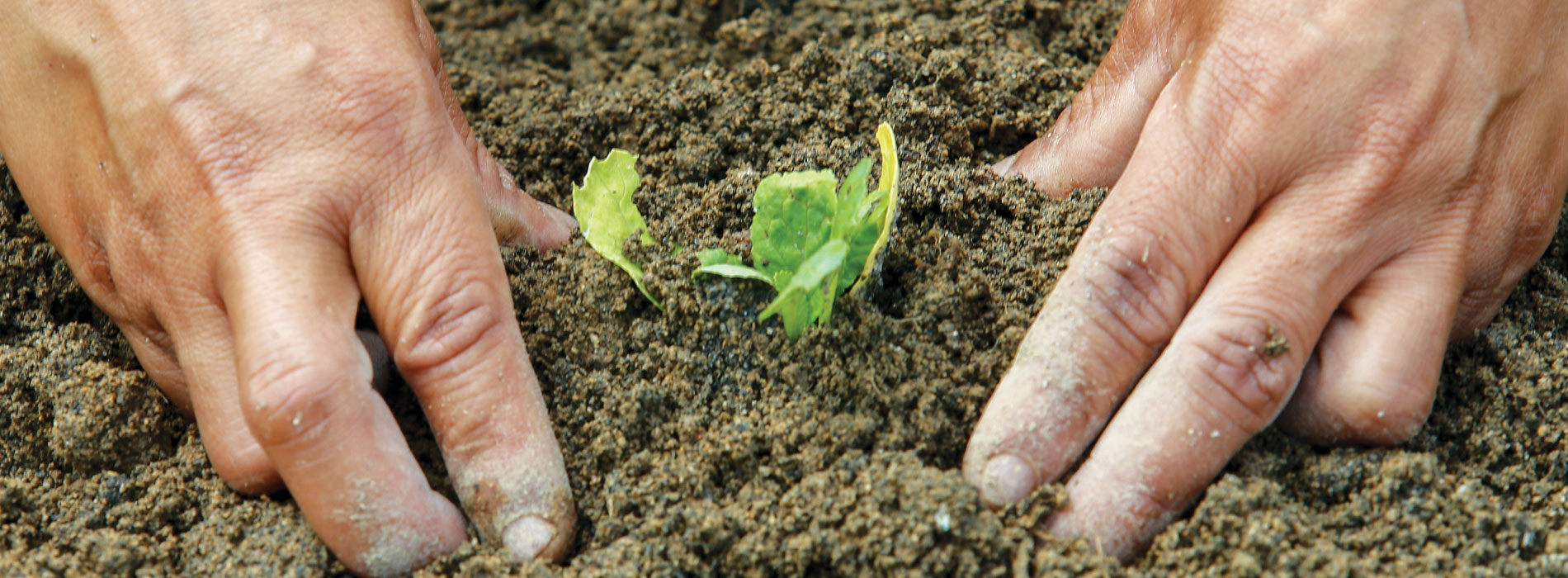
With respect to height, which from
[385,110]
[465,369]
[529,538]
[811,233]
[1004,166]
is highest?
[385,110]

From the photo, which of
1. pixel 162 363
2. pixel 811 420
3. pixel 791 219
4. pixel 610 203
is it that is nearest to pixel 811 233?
pixel 791 219

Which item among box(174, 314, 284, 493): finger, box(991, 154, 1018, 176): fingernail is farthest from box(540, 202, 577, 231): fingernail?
box(991, 154, 1018, 176): fingernail

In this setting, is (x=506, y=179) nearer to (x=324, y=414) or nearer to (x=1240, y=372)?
(x=324, y=414)

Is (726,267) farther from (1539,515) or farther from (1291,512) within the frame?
(1539,515)

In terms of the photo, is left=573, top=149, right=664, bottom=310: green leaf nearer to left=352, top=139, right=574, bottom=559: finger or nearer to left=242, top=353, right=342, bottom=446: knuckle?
left=352, top=139, right=574, bottom=559: finger

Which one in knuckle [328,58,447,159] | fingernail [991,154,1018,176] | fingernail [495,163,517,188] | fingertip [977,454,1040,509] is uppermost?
knuckle [328,58,447,159]

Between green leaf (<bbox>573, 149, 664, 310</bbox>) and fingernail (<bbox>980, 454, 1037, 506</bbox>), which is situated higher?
green leaf (<bbox>573, 149, 664, 310</bbox>)

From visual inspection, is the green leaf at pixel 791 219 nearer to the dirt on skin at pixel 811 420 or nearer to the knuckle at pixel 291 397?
the dirt on skin at pixel 811 420
